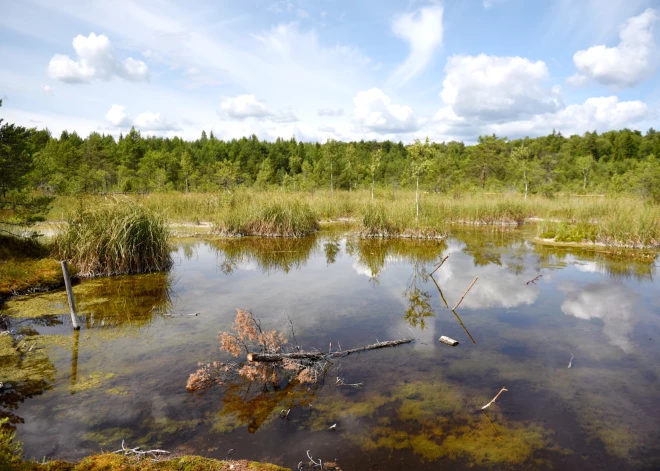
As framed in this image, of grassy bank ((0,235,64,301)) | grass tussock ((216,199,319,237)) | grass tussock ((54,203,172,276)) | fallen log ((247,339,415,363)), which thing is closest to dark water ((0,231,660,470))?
fallen log ((247,339,415,363))

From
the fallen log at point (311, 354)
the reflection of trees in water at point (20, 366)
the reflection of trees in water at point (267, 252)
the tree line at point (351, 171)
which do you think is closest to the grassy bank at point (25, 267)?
the reflection of trees in water at point (20, 366)

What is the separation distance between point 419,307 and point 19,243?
10.2 metres

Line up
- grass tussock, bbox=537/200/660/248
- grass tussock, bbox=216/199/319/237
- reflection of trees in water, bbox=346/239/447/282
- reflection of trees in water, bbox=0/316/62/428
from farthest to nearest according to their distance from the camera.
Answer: grass tussock, bbox=216/199/319/237, grass tussock, bbox=537/200/660/248, reflection of trees in water, bbox=346/239/447/282, reflection of trees in water, bbox=0/316/62/428

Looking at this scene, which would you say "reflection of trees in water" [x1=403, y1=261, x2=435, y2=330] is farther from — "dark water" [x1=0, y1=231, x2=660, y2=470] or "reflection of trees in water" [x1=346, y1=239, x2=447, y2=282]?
"reflection of trees in water" [x1=346, y1=239, x2=447, y2=282]

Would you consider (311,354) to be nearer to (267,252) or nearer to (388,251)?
(267,252)

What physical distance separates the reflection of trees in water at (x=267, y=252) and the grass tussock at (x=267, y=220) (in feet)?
1.70

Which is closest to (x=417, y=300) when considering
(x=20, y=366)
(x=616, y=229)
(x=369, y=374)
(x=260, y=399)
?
(x=369, y=374)

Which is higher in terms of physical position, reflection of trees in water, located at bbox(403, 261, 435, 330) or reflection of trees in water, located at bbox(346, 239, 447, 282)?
reflection of trees in water, located at bbox(346, 239, 447, 282)

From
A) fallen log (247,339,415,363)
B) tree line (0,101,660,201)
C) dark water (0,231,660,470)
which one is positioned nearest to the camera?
dark water (0,231,660,470)

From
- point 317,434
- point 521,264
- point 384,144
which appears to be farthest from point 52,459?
point 384,144

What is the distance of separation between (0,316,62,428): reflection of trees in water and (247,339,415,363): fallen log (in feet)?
8.27

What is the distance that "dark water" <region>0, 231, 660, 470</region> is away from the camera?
3.91 meters

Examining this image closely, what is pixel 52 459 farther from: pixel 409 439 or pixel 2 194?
Answer: pixel 2 194

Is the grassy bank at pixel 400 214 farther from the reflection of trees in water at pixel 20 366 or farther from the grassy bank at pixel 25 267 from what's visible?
the reflection of trees in water at pixel 20 366
